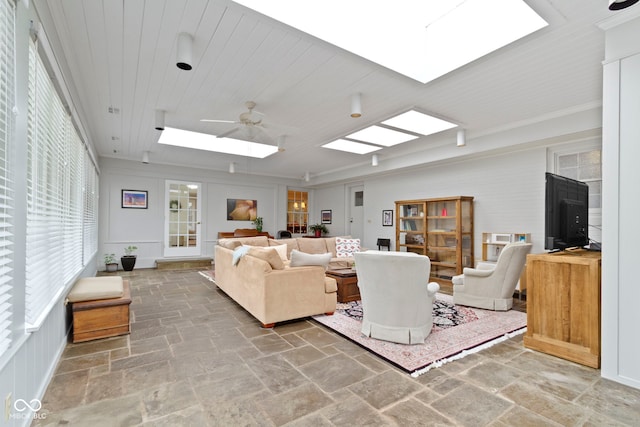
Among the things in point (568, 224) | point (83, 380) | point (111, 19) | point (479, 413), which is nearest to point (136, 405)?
point (83, 380)

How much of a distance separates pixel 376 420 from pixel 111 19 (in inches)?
132

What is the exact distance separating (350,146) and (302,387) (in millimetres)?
4427

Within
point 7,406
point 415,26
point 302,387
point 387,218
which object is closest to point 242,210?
point 387,218

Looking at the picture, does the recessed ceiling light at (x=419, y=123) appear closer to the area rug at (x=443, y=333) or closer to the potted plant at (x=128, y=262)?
the area rug at (x=443, y=333)

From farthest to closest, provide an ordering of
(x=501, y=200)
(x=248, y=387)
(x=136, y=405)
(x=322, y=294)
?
1. (x=501, y=200)
2. (x=322, y=294)
3. (x=248, y=387)
4. (x=136, y=405)

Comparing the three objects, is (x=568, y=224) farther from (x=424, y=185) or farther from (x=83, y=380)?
(x=83, y=380)

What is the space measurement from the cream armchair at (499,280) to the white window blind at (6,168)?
14.9 ft

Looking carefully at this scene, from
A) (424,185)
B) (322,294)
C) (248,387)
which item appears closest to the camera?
(248,387)

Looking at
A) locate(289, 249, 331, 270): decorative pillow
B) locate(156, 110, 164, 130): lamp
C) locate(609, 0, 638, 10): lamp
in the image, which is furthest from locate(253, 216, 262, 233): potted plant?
locate(609, 0, 638, 10): lamp

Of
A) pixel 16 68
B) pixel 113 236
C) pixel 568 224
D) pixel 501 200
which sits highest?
pixel 16 68

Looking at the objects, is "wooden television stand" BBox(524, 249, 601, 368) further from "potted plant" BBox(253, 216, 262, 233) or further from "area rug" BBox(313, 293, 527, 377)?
"potted plant" BBox(253, 216, 262, 233)

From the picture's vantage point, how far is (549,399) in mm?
2121

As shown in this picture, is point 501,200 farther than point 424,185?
No

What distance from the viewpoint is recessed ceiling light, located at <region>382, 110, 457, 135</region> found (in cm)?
422
